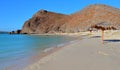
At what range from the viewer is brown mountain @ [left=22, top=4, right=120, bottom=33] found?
12862cm

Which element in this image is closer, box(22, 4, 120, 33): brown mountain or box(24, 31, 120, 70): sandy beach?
box(24, 31, 120, 70): sandy beach

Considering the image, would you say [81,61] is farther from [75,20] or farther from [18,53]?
[75,20]

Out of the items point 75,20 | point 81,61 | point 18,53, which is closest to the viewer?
point 81,61

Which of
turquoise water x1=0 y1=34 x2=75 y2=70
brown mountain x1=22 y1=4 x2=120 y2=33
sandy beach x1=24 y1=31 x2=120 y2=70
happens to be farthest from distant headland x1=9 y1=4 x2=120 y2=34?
sandy beach x1=24 y1=31 x2=120 y2=70

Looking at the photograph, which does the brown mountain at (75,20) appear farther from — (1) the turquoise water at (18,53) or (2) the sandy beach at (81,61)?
(2) the sandy beach at (81,61)

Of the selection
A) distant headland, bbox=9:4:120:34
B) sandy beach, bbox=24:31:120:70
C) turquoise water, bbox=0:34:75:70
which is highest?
distant headland, bbox=9:4:120:34

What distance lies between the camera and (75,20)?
148 m

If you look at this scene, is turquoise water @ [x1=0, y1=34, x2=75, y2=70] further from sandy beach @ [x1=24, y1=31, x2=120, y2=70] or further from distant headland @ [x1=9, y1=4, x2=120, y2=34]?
distant headland @ [x1=9, y1=4, x2=120, y2=34]

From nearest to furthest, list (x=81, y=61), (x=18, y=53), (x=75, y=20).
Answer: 1. (x=81, y=61)
2. (x=18, y=53)
3. (x=75, y=20)

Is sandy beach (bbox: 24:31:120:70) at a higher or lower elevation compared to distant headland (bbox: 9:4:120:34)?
lower

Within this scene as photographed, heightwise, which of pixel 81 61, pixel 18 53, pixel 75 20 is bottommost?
pixel 18 53

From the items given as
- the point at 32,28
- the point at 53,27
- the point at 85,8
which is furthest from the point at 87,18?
the point at 32,28

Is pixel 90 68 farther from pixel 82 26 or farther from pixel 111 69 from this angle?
pixel 82 26

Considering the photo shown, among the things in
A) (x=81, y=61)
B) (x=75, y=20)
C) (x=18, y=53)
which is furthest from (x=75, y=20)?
(x=81, y=61)
